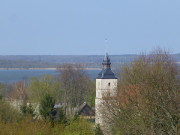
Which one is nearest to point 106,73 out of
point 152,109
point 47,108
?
point 47,108

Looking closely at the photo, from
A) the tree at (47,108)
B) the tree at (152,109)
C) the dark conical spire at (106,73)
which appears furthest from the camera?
the dark conical spire at (106,73)

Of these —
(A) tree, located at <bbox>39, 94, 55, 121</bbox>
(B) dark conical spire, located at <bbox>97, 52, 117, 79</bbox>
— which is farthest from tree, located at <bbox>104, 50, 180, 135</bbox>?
(B) dark conical spire, located at <bbox>97, 52, 117, 79</bbox>

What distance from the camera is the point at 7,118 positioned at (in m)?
42.3

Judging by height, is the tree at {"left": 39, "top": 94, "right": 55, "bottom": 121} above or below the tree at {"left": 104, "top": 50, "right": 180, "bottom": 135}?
below

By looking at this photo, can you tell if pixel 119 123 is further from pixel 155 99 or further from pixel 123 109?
pixel 155 99

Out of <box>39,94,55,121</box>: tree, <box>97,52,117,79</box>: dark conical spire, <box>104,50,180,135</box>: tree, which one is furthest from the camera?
<box>97,52,117,79</box>: dark conical spire

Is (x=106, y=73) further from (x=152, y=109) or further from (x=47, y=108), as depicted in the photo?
(x=152, y=109)

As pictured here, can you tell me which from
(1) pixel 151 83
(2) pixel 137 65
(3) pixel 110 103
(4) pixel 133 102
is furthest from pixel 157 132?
(2) pixel 137 65

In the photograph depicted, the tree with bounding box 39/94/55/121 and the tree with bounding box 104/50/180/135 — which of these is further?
the tree with bounding box 39/94/55/121

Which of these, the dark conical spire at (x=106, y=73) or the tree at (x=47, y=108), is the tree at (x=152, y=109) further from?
the dark conical spire at (x=106, y=73)

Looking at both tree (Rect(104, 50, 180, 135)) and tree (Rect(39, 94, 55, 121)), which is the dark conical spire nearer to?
tree (Rect(39, 94, 55, 121))

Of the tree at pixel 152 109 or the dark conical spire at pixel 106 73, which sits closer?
the tree at pixel 152 109

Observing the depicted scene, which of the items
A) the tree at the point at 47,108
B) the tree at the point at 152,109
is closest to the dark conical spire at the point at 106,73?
the tree at the point at 47,108

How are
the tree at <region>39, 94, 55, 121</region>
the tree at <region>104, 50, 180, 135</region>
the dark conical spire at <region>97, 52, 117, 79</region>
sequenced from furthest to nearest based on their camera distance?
the dark conical spire at <region>97, 52, 117, 79</region> → the tree at <region>39, 94, 55, 121</region> → the tree at <region>104, 50, 180, 135</region>
